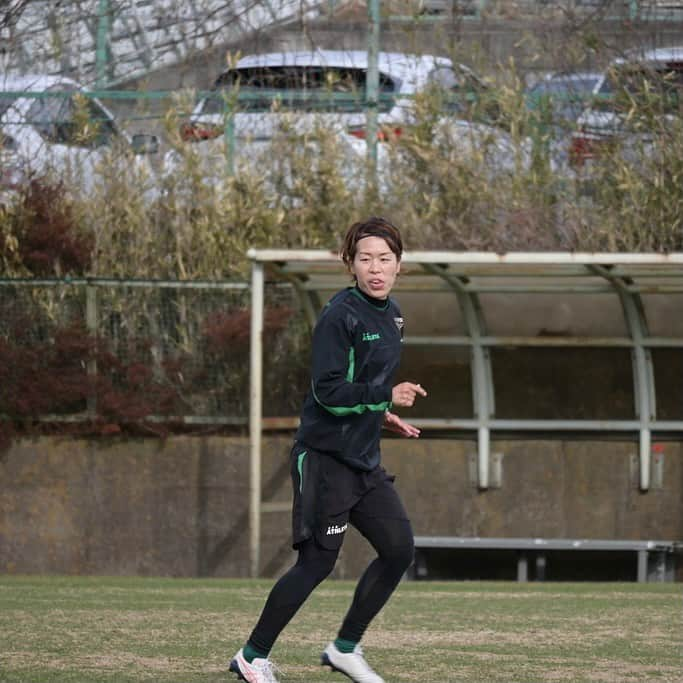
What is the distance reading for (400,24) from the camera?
15.7 meters

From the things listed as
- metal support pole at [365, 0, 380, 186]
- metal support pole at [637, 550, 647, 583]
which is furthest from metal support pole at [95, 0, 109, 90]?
metal support pole at [637, 550, 647, 583]

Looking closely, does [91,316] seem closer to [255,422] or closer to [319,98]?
[255,422]

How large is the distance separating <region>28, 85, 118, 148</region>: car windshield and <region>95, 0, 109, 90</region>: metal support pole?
44cm

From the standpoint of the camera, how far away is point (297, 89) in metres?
15.6

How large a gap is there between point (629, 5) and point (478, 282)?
449 centimetres

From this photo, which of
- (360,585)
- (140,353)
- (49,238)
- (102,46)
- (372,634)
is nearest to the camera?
(360,585)

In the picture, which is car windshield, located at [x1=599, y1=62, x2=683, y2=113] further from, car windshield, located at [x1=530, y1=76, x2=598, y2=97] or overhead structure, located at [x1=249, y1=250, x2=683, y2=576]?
overhead structure, located at [x1=249, y1=250, x2=683, y2=576]

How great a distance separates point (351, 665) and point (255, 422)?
6.93m

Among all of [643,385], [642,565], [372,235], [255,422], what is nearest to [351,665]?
[372,235]

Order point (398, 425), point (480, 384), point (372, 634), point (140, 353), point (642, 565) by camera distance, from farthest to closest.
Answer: point (140, 353)
point (480, 384)
point (642, 565)
point (372, 634)
point (398, 425)

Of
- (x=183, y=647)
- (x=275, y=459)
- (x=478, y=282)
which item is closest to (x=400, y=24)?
(x=478, y=282)

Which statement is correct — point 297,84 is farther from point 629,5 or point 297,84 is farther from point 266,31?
point 629,5

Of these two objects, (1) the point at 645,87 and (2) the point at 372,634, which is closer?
(2) the point at 372,634

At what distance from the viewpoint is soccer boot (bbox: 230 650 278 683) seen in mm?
5367
